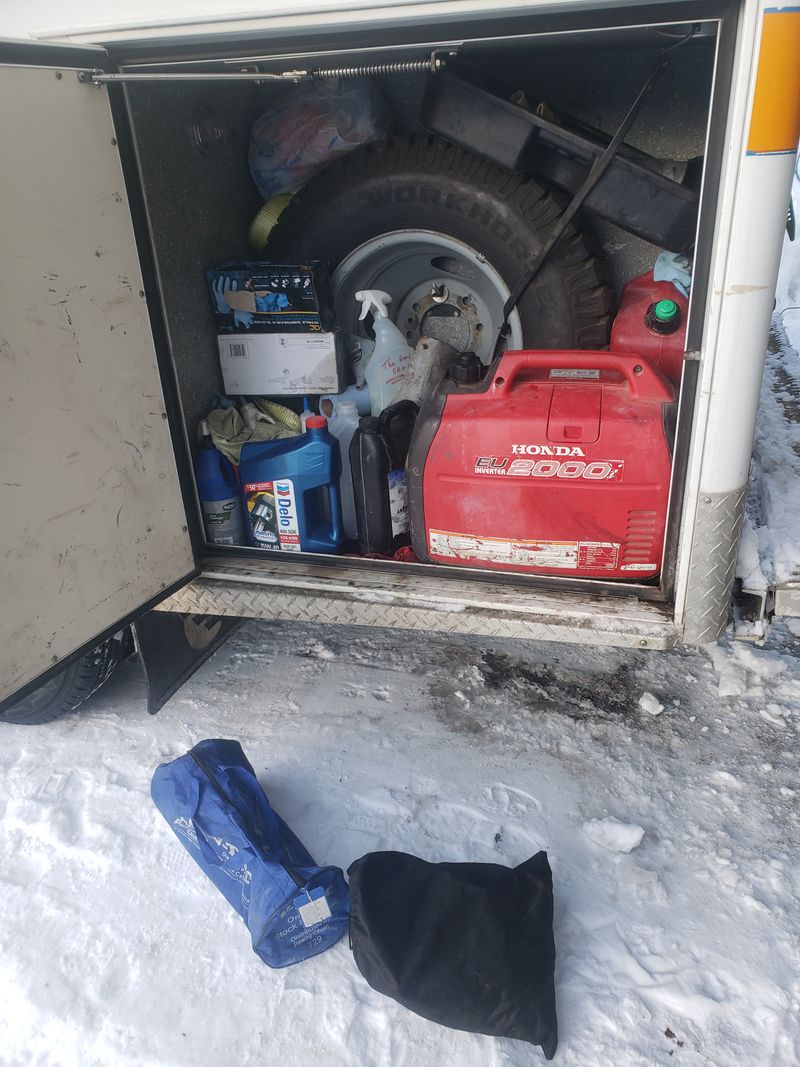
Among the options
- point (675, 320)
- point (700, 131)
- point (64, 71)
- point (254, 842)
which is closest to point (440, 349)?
point (675, 320)

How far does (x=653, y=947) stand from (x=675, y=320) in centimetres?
163

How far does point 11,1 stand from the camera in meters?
1.60

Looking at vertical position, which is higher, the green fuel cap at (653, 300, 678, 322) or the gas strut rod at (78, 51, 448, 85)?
the gas strut rod at (78, 51, 448, 85)

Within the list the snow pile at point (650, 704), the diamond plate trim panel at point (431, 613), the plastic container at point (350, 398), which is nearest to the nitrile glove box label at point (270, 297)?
the plastic container at point (350, 398)

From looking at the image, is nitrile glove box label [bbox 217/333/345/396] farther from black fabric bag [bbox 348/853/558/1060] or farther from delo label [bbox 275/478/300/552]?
black fabric bag [bbox 348/853/558/1060]

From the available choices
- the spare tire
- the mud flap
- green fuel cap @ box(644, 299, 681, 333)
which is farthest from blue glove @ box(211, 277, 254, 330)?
green fuel cap @ box(644, 299, 681, 333)

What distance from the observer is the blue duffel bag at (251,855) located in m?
1.56

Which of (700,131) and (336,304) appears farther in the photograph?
(336,304)

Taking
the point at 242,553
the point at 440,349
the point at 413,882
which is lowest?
the point at 413,882

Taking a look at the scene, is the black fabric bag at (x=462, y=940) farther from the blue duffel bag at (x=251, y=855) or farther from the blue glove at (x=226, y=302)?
the blue glove at (x=226, y=302)

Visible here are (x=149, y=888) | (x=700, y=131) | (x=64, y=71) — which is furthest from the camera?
(x=700, y=131)

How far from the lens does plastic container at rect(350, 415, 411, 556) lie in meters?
2.18

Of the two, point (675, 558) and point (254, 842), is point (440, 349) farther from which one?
point (254, 842)

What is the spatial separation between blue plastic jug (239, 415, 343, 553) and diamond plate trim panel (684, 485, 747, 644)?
3.56ft
